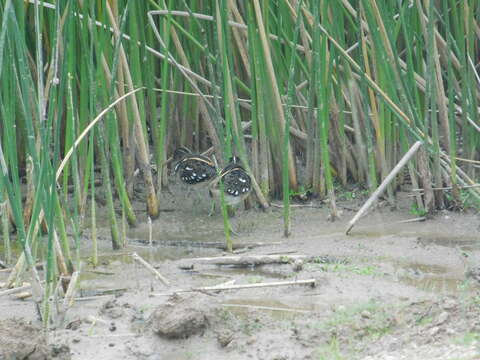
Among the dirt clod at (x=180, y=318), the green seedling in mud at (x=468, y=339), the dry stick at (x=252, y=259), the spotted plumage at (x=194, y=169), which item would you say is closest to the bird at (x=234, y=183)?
the spotted plumage at (x=194, y=169)

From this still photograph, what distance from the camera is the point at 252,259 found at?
16.6 ft

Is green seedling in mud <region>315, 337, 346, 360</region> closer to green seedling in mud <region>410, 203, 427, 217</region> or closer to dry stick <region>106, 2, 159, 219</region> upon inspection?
green seedling in mud <region>410, 203, 427, 217</region>

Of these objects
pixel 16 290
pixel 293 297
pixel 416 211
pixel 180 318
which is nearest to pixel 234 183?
pixel 416 211

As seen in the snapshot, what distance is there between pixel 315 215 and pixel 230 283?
1.70 metres

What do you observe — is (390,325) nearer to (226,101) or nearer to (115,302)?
(115,302)

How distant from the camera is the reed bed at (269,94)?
17.5 ft

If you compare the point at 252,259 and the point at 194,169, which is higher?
the point at 194,169

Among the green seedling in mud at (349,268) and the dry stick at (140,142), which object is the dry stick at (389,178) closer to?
the green seedling in mud at (349,268)

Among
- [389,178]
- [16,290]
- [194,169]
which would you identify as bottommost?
[16,290]

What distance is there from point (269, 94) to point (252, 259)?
129cm

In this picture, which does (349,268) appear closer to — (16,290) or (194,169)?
(16,290)

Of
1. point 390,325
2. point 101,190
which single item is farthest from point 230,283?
point 101,190

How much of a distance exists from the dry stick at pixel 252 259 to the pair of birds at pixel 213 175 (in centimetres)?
87

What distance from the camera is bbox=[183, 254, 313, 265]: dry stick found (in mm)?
5023
